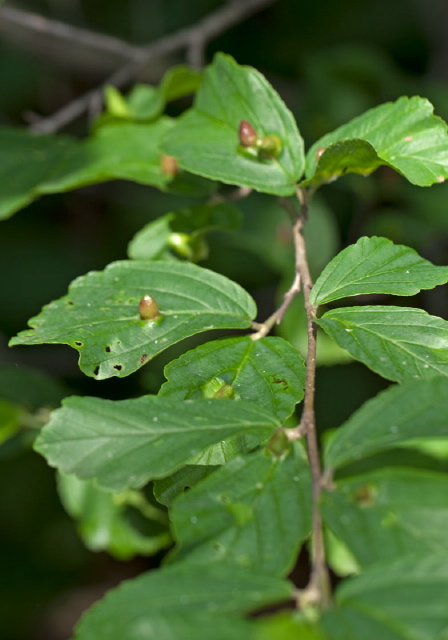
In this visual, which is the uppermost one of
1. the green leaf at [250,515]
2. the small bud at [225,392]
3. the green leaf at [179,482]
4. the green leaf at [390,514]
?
the green leaf at [390,514]

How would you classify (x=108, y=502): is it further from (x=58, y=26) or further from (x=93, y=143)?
(x=58, y=26)

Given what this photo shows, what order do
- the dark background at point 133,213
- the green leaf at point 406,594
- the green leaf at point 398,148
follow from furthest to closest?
the dark background at point 133,213 < the green leaf at point 398,148 < the green leaf at point 406,594

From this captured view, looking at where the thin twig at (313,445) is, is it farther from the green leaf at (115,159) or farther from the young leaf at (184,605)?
the green leaf at (115,159)

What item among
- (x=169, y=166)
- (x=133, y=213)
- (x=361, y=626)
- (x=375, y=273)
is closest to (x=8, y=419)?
(x=169, y=166)

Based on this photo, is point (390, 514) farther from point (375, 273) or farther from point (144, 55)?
point (144, 55)

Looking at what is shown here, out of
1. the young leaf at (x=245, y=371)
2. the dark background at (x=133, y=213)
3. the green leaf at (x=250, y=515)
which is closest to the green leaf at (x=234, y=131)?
the young leaf at (x=245, y=371)

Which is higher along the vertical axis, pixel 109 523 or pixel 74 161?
pixel 74 161
